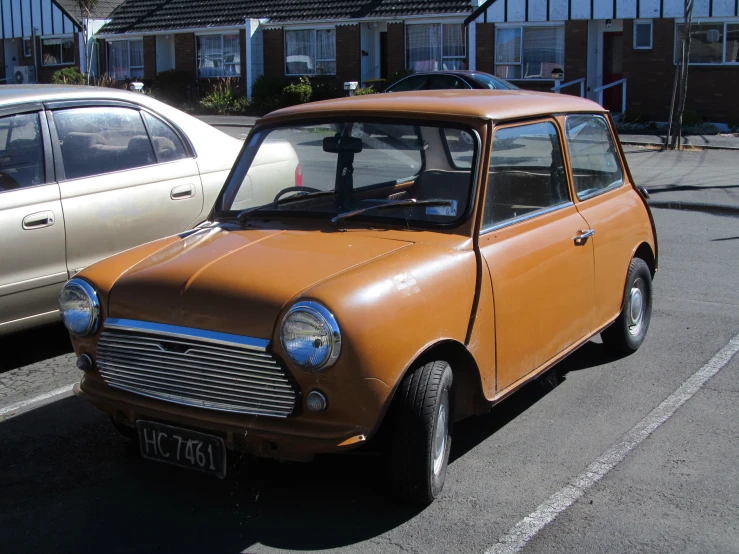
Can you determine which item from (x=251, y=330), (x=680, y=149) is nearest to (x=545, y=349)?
(x=251, y=330)

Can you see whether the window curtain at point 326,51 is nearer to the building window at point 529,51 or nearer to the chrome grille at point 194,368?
the building window at point 529,51

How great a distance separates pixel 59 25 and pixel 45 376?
3444 cm

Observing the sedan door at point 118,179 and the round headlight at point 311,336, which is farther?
the sedan door at point 118,179

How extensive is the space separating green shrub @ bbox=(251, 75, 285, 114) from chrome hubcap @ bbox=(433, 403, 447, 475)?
25.4 meters

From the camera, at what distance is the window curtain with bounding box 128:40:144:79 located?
3491 centimetres

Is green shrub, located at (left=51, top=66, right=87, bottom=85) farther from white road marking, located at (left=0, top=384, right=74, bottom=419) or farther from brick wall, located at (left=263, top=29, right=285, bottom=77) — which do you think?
white road marking, located at (left=0, top=384, right=74, bottom=419)

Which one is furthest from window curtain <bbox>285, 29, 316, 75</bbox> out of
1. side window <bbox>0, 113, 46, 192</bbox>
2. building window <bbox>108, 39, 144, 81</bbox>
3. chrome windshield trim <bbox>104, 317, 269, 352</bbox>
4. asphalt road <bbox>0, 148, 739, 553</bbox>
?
chrome windshield trim <bbox>104, 317, 269, 352</bbox>

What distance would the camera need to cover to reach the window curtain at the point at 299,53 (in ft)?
101

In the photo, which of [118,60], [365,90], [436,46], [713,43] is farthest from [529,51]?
[118,60]

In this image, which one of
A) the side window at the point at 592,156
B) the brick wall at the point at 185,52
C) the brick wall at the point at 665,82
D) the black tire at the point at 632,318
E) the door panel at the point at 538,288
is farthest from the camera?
the brick wall at the point at 185,52

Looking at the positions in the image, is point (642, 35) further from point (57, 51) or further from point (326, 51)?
point (57, 51)

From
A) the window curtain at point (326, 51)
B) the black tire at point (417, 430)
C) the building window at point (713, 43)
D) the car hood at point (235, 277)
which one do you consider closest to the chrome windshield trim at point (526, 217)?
the car hood at point (235, 277)

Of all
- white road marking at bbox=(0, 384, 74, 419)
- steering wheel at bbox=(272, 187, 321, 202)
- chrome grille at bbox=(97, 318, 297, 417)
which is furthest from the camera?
white road marking at bbox=(0, 384, 74, 419)

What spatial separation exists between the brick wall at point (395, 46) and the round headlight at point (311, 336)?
25.8 meters
